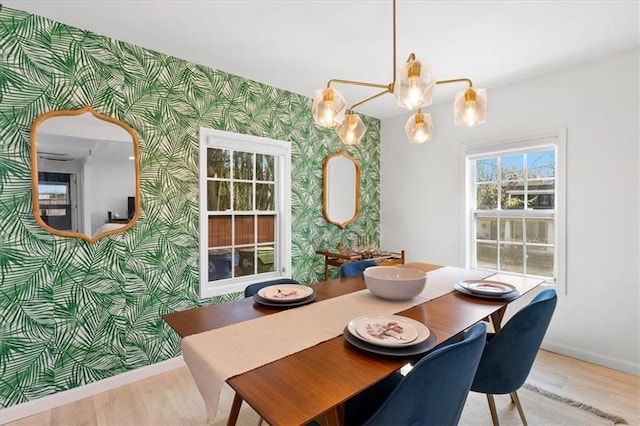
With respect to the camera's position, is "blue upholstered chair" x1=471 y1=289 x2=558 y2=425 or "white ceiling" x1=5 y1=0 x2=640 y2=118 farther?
"white ceiling" x1=5 y1=0 x2=640 y2=118

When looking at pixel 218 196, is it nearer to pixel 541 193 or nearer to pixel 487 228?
pixel 487 228

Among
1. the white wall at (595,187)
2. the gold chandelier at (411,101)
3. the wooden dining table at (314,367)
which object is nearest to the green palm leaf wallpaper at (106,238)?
the wooden dining table at (314,367)

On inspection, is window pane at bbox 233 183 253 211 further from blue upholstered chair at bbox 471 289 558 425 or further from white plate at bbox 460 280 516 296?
blue upholstered chair at bbox 471 289 558 425

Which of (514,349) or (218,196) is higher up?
(218,196)

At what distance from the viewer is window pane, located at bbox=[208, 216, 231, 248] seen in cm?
291

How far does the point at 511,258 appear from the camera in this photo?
327 cm

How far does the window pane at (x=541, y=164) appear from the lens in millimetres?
2984

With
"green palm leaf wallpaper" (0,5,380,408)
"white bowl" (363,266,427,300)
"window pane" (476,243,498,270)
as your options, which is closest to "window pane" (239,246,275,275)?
"green palm leaf wallpaper" (0,5,380,408)

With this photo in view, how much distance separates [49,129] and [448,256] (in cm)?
367

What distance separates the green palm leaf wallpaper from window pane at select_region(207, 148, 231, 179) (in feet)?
0.54

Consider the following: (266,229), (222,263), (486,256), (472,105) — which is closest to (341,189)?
(266,229)

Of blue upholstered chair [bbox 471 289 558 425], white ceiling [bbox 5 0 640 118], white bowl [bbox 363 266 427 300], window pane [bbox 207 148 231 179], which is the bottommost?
blue upholstered chair [bbox 471 289 558 425]

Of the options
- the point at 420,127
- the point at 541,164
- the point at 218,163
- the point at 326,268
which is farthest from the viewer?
the point at 326,268

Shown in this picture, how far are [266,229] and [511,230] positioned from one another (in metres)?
2.45
